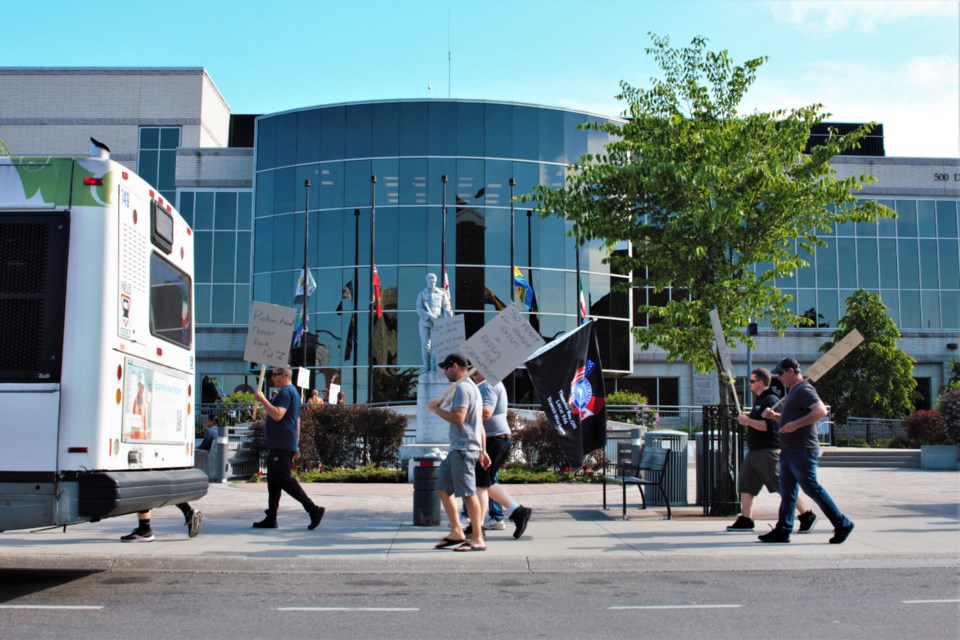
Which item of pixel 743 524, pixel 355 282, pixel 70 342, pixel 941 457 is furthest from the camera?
pixel 355 282

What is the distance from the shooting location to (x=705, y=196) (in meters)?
12.7

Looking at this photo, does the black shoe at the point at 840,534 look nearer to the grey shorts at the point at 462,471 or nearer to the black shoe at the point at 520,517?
the black shoe at the point at 520,517

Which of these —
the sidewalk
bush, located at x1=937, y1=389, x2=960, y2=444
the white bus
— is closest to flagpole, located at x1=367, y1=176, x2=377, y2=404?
bush, located at x1=937, y1=389, x2=960, y2=444

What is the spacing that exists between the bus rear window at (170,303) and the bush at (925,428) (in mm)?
22673

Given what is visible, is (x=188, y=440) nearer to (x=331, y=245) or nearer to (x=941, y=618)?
(x=941, y=618)

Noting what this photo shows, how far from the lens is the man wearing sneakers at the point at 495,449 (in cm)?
963

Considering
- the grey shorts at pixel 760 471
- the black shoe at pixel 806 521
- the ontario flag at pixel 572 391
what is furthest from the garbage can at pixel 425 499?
the black shoe at pixel 806 521

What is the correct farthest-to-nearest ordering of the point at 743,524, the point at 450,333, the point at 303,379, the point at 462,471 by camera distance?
the point at 303,379, the point at 450,333, the point at 743,524, the point at 462,471

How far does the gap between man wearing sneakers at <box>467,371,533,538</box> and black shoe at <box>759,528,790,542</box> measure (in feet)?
8.11

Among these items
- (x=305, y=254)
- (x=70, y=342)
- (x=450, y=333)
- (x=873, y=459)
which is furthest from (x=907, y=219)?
(x=70, y=342)

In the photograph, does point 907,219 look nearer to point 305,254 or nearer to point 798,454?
point 305,254

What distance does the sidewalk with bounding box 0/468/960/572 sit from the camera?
835 cm

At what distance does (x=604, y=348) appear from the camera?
133 ft

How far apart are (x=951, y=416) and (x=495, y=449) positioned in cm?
1821
